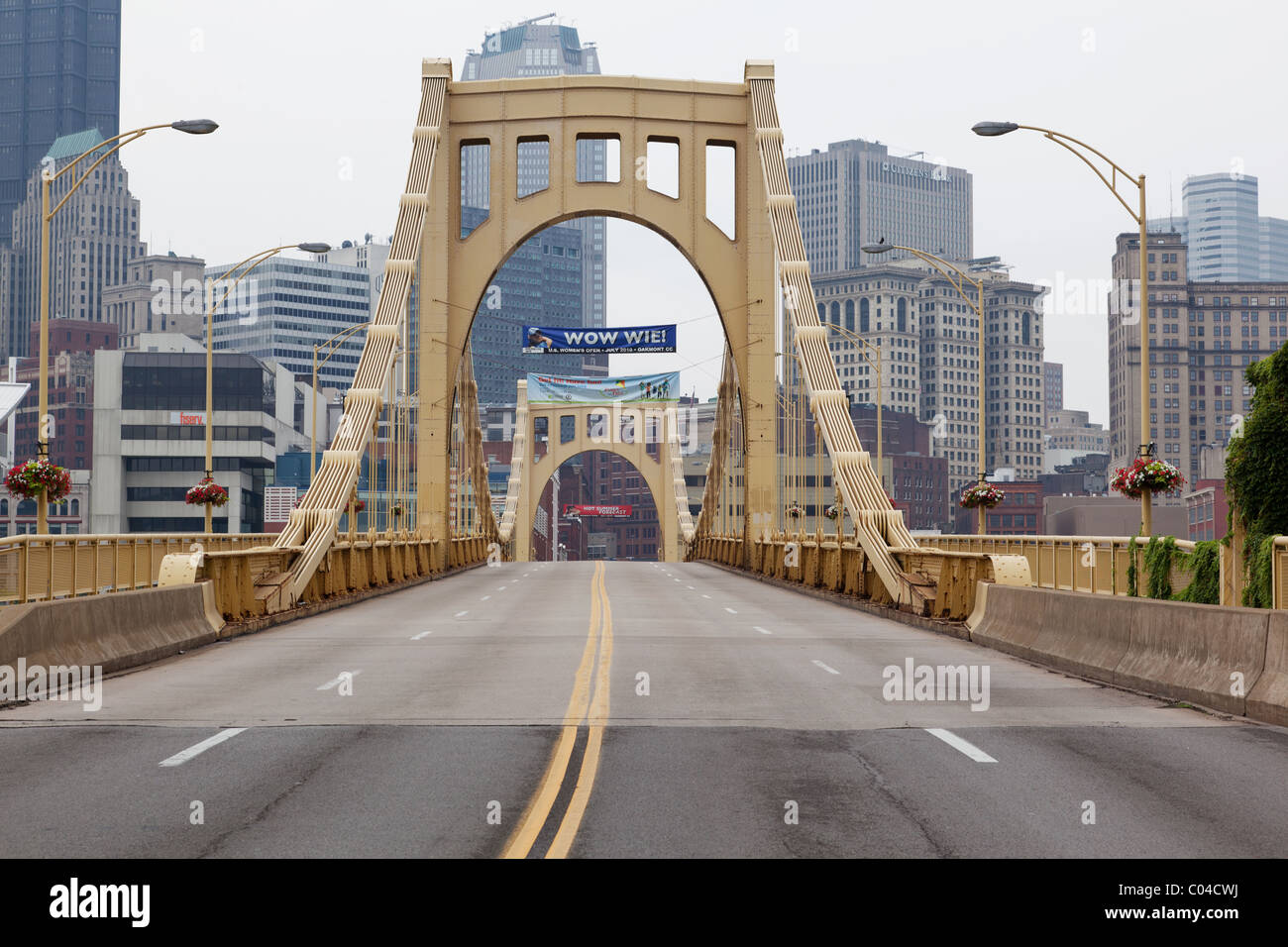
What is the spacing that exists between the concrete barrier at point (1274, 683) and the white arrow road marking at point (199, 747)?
30.7 ft

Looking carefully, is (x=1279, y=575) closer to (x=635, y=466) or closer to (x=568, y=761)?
(x=568, y=761)

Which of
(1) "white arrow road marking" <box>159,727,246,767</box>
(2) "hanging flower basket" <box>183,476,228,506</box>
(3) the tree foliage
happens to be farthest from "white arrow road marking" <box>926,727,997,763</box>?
(2) "hanging flower basket" <box>183,476,228,506</box>

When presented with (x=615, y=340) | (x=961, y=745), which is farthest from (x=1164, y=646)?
(x=615, y=340)

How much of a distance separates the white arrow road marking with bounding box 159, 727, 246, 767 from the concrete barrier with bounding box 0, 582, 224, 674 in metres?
4.05

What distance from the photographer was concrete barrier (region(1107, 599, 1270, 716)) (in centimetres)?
1424

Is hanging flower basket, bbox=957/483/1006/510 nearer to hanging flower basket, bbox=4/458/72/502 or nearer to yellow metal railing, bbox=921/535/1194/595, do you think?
yellow metal railing, bbox=921/535/1194/595

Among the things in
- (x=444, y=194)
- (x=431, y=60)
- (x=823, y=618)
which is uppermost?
(x=431, y=60)

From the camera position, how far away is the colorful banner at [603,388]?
3310 inches

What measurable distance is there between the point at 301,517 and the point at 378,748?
21532 millimetres

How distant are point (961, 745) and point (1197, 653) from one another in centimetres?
457
